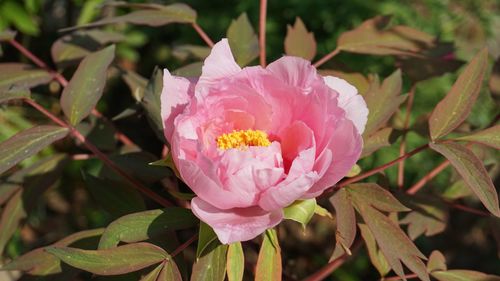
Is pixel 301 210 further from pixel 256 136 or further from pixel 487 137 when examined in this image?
pixel 487 137

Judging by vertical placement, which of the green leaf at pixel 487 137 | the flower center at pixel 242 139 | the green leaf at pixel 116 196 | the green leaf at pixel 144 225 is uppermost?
the flower center at pixel 242 139

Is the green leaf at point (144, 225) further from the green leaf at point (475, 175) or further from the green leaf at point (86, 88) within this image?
the green leaf at point (475, 175)

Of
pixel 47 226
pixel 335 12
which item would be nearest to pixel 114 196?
pixel 335 12

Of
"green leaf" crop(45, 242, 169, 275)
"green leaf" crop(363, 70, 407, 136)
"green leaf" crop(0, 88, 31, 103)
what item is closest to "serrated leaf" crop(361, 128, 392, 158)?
"green leaf" crop(363, 70, 407, 136)

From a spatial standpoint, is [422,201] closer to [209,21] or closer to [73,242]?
[73,242]

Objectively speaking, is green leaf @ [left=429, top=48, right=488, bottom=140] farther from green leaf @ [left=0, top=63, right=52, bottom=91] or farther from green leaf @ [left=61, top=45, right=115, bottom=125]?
green leaf @ [left=0, top=63, right=52, bottom=91]

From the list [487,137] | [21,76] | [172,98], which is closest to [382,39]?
[487,137]

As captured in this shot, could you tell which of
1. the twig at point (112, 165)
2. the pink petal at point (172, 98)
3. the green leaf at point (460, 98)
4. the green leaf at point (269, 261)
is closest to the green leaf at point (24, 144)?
the twig at point (112, 165)
